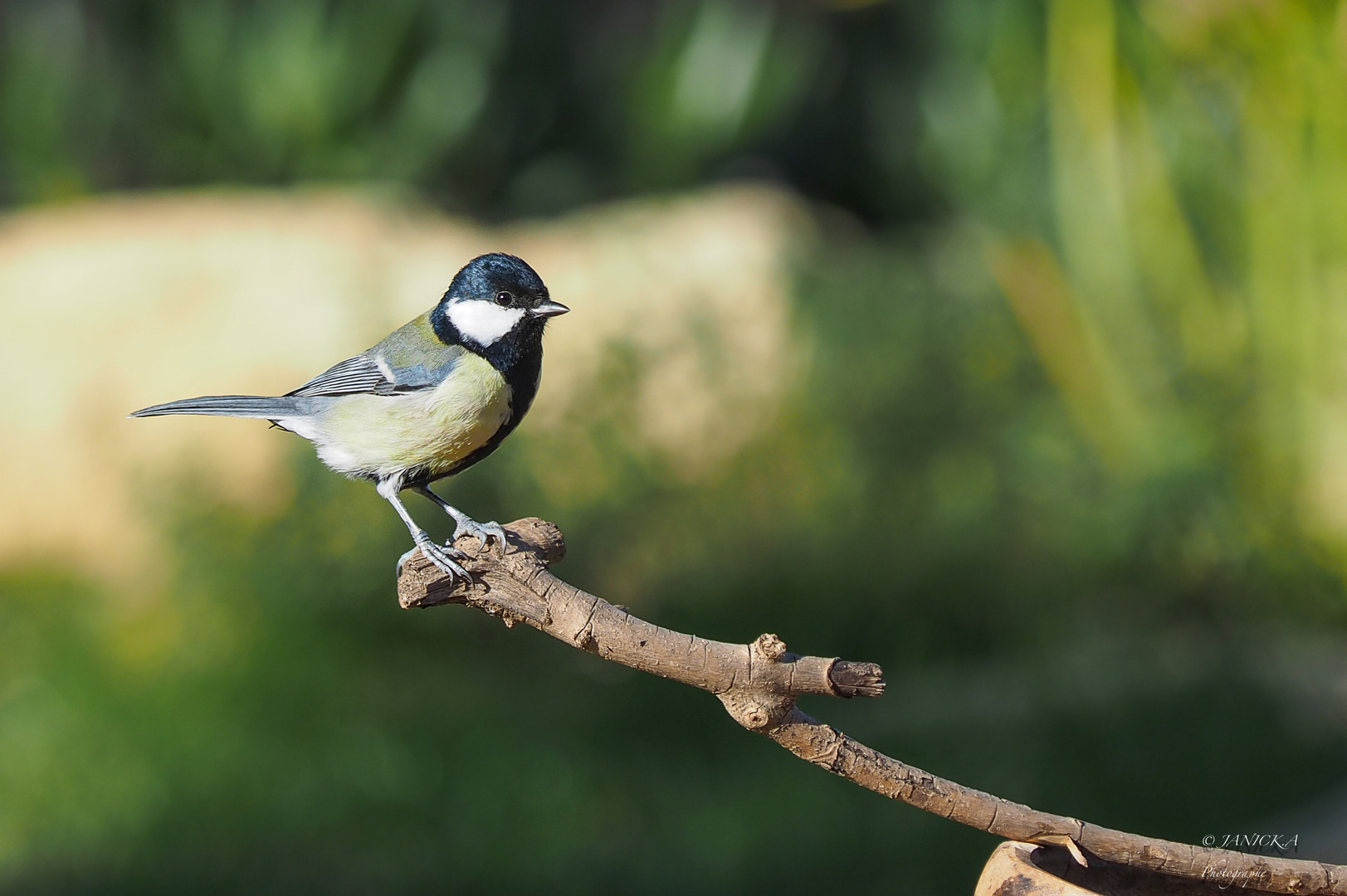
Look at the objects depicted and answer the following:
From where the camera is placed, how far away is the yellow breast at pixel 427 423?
0.81 m

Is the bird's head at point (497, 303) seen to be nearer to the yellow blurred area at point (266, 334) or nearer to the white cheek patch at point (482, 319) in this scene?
the white cheek patch at point (482, 319)

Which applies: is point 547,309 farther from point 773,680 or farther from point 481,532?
point 773,680

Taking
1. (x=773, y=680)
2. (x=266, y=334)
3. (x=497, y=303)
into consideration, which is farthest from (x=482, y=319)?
(x=266, y=334)

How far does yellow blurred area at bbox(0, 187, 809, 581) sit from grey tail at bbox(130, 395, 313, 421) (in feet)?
7.19

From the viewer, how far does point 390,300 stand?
10.2 ft

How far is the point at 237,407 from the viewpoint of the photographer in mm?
770

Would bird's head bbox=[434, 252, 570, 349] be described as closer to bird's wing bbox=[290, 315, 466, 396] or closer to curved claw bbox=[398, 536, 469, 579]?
bird's wing bbox=[290, 315, 466, 396]

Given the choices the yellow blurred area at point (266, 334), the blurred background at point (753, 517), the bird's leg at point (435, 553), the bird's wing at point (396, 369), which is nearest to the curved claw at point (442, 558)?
the bird's leg at point (435, 553)

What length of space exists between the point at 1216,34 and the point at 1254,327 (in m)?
0.78

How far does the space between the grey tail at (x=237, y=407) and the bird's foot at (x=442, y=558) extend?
117mm

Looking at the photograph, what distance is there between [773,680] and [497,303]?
32 centimetres

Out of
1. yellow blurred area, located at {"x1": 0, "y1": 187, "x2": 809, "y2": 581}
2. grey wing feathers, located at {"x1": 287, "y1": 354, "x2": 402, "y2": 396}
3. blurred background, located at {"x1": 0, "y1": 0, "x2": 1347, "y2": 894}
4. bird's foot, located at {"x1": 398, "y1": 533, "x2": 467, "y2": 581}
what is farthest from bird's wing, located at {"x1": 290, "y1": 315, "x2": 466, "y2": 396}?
yellow blurred area, located at {"x1": 0, "y1": 187, "x2": 809, "y2": 581}

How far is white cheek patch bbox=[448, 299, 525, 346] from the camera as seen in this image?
2.68 ft

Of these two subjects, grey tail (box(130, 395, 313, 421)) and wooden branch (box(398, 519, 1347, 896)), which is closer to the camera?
grey tail (box(130, 395, 313, 421))
